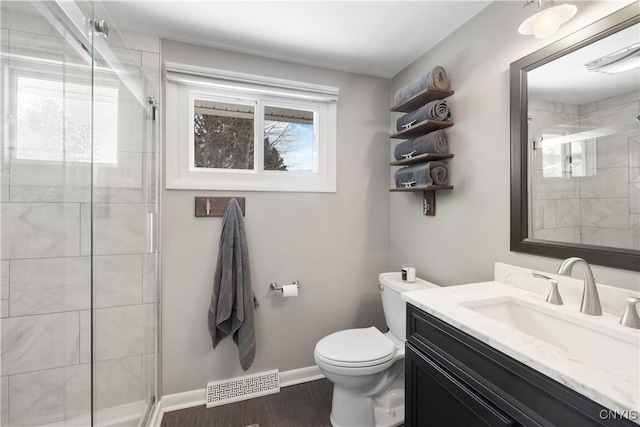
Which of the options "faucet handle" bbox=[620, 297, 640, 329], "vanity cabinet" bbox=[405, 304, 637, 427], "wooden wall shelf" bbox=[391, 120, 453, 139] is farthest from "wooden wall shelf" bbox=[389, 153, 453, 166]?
"faucet handle" bbox=[620, 297, 640, 329]

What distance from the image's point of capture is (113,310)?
4.09 feet

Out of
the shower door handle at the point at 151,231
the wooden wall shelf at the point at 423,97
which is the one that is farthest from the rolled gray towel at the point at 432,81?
the shower door handle at the point at 151,231

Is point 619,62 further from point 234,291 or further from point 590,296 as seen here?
point 234,291

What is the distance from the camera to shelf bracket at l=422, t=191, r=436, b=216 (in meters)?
1.79

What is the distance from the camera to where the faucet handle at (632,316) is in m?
0.83

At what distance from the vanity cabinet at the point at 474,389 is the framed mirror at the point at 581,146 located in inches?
23.5

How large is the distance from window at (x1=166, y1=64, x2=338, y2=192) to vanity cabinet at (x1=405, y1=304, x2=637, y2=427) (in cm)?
128

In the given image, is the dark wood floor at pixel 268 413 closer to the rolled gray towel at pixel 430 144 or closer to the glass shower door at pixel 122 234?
the glass shower door at pixel 122 234

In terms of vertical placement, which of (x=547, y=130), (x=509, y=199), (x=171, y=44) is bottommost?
(x=509, y=199)

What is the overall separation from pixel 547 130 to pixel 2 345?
1987mm

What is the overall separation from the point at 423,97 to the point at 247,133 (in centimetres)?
117

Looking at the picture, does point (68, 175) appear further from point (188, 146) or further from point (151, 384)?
point (151, 384)

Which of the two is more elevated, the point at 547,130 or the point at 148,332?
the point at 547,130

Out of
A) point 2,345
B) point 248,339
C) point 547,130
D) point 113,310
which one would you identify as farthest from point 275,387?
point 547,130
